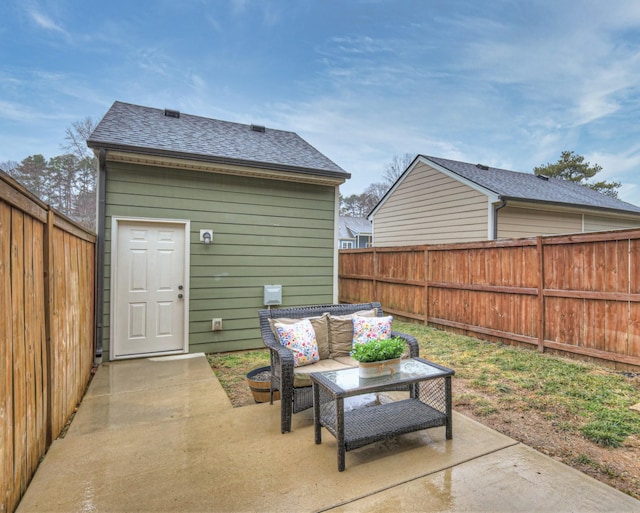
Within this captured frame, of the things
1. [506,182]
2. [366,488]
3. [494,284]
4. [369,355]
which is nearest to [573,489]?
[366,488]

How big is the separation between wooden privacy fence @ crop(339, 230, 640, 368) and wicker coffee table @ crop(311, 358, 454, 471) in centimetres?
316

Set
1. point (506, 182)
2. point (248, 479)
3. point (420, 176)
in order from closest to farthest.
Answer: point (248, 479) → point (506, 182) → point (420, 176)

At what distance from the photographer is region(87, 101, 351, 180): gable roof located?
4652 mm

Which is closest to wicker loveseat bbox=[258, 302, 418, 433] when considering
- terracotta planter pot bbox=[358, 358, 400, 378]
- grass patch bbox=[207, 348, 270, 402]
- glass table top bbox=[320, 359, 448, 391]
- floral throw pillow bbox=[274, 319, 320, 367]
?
floral throw pillow bbox=[274, 319, 320, 367]

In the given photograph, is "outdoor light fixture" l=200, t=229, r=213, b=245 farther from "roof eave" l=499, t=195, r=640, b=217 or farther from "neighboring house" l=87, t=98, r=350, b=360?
"roof eave" l=499, t=195, r=640, b=217

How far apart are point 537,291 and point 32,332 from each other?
19.2 ft

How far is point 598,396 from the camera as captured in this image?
3336mm

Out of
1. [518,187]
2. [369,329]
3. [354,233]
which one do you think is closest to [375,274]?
[518,187]

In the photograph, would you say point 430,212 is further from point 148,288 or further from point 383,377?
point 383,377

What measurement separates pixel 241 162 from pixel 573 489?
495cm

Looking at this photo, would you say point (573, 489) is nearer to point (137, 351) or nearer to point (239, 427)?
point (239, 427)

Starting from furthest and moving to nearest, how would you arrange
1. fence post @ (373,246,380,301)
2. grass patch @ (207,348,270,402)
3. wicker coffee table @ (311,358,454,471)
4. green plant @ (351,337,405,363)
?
fence post @ (373,246,380,301)
grass patch @ (207,348,270,402)
green plant @ (351,337,405,363)
wicker coffee table @ (311,358,454,471)

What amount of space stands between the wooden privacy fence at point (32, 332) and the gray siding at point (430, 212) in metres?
7.85

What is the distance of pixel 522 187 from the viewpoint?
9.01 meters
